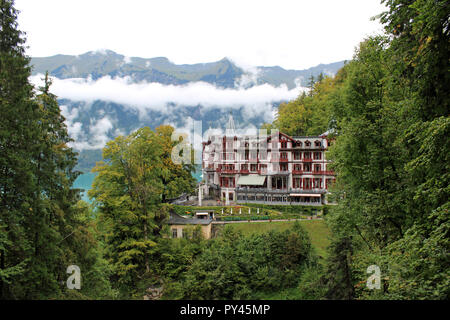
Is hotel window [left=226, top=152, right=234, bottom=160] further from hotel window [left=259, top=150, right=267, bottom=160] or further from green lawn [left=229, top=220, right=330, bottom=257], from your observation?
green lawn [left=229, top=220, right=330, bottom=257]

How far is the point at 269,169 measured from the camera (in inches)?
1645

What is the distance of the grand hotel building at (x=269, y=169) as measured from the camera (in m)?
38.7

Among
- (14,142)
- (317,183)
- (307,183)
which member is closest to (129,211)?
(14,142)

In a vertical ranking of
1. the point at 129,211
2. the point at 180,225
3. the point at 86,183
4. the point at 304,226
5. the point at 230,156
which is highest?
the point at 230,156

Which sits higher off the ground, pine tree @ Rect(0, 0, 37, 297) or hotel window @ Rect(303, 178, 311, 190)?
pine tree @ Rect(0, 0, 37, 297)

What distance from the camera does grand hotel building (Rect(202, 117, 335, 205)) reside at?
3872 cm

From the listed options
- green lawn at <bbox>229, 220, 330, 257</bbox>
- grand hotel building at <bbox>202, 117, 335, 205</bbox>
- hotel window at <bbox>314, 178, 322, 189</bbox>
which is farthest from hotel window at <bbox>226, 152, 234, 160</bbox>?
green lawn at <bbox>229, 220, 330, 257</bbox>

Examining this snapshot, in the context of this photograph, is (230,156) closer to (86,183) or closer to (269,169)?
(269,169)

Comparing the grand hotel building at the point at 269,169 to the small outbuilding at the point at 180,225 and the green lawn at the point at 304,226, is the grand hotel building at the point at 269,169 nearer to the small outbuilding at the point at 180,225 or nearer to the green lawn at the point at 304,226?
the green lawn at the point at 304,226

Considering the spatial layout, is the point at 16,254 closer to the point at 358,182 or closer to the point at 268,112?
the point at 358,182

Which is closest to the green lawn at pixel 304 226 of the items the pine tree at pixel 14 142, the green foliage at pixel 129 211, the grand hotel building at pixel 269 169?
the grand hotel building at pixel 269 169

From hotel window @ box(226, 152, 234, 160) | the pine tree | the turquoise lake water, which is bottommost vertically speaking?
the turquoise lake water

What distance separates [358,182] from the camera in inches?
571
